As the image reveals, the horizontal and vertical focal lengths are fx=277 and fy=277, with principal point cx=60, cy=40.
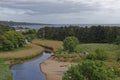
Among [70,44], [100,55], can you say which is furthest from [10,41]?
[100,55]

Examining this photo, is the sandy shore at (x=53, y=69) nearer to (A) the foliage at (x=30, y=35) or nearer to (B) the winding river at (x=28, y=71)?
(B) the winding river at (x=28, y=71)

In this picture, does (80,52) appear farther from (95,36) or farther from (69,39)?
(95,36)

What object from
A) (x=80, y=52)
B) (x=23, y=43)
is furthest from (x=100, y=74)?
(x=23, y=43)

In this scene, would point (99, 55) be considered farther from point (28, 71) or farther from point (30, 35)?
point (30, 35)

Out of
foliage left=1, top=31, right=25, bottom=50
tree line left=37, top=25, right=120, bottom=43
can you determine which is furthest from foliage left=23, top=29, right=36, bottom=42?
foliage left=1, top=31, right=25, bottom=50

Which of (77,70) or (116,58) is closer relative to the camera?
(77,70)

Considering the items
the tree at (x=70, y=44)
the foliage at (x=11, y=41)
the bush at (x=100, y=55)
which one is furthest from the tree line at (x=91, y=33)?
the bush at (x=100, y=55)

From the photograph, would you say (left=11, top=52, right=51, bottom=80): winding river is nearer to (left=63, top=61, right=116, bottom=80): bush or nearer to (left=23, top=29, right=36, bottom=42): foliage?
(left=63, top=61, right=116, bottom=80): bush
